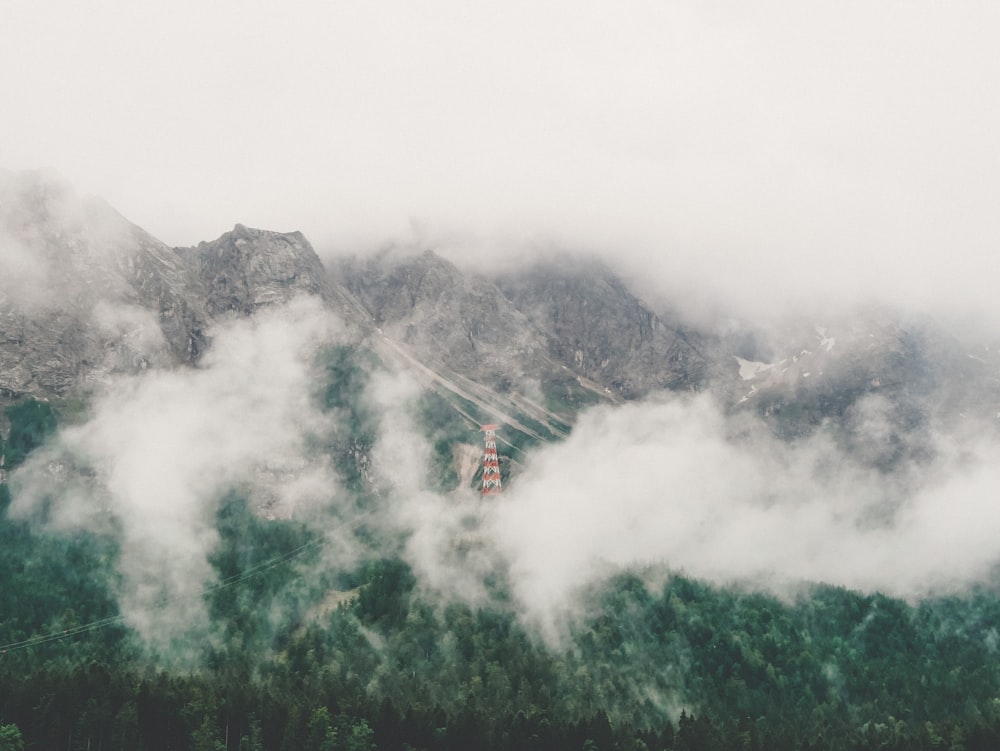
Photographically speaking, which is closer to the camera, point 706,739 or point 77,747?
point 77,747

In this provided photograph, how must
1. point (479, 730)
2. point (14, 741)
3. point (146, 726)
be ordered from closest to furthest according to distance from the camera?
point (14, 741) → point (146, 726) → point (479, 730)

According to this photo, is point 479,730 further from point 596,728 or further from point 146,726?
point 146,726

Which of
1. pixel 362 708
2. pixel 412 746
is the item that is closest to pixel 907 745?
pixel 412 746

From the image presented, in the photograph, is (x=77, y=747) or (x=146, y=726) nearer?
(x=77, y=747)

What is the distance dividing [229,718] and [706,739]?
92.5 metres

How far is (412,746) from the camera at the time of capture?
180 meters

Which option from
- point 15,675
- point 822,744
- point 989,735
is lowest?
point 15,675

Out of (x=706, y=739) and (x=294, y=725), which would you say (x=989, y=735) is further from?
(x=294, y=725)

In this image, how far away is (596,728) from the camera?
617 feet

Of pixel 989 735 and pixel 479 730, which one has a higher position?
pixel 989 735

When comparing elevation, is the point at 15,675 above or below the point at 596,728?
below

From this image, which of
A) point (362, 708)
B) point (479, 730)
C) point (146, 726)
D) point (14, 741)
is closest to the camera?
point (14, 741)

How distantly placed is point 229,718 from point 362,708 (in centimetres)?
2863

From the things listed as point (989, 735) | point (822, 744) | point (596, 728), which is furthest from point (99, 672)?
point (989, 735)
